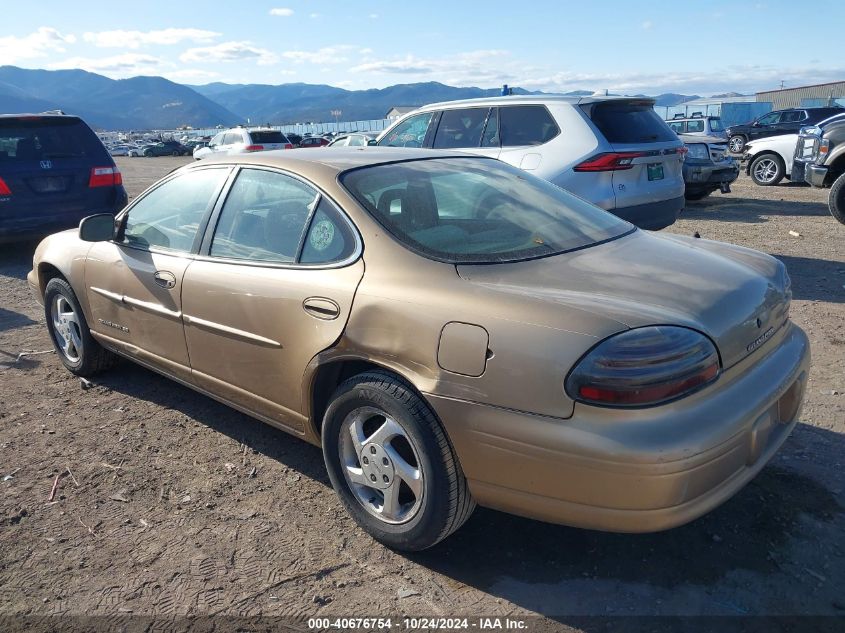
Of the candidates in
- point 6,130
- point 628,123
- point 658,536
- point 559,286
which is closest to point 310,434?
point 559,286

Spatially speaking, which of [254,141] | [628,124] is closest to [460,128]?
[628,124]

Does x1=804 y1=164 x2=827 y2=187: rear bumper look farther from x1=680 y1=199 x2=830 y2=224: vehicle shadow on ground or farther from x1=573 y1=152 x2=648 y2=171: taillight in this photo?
x1=573 y1=152 x2=648 y2=171: taillight

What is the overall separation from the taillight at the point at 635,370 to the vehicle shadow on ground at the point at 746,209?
902 centimetres

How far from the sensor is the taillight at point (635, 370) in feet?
6.99

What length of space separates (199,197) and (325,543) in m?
1.96

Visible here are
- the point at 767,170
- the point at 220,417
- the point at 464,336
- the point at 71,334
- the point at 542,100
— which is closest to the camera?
the point at 464,336

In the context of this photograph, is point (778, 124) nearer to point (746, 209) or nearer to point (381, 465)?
point (746, 209)

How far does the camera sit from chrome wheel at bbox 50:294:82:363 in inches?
182

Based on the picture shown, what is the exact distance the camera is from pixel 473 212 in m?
3.14

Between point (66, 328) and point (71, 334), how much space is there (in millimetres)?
82

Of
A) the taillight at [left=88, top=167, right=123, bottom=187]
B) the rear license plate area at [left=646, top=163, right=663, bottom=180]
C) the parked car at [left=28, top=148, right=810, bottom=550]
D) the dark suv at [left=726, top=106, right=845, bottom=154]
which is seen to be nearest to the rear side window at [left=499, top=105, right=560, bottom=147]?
the rear license plate area at [left=646, top=163, right=663, bottom=180]

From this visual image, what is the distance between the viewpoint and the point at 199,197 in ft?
12.1

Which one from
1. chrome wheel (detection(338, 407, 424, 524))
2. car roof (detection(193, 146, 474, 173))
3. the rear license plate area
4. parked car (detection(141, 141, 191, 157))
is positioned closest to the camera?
chrome wheel (detection(338, 407, 424, 524))

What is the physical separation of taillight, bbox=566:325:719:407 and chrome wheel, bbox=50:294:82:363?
3.67 m
